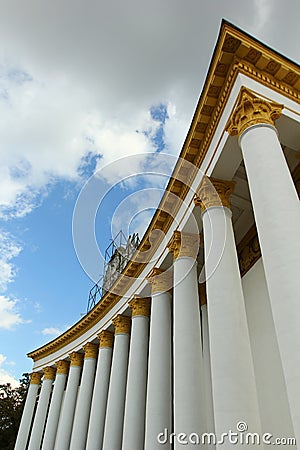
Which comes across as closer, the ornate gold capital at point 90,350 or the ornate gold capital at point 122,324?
the ornate gold capital at point 122,324

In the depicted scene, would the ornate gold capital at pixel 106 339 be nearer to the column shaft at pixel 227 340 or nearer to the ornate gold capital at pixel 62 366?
the ornate gold capital at pixel 62 366

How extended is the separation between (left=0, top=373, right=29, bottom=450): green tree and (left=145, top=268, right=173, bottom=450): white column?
139 ft

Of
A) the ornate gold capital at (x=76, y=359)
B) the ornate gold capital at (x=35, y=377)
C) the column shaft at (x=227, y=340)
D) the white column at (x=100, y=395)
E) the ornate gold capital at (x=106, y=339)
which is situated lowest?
the column shaft at (x=227, y=340)

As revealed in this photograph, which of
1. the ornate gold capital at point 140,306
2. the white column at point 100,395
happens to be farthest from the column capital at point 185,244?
the white column at point 100,395

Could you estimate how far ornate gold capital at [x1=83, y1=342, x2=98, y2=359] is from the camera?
26375mm

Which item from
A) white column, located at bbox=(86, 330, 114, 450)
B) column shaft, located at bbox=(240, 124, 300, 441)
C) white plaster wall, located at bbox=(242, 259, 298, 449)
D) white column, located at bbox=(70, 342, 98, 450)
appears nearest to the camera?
column shaft, located at bbox=(240, 124, 300, 441)

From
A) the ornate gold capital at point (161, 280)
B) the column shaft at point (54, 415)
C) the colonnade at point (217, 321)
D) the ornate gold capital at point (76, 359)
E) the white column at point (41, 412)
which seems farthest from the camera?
the white column at point (41, 412)

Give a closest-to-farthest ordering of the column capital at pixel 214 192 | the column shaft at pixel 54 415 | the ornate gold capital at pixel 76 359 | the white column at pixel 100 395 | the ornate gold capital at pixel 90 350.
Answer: the column capital at pixel 214 192, the white column at pixel 100 395, the ornate gold capital at pixel 90 350, the column shaft at pixel 54 415, the ornate gold capital at pixel 76 359

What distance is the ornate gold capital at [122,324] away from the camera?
21.5 m

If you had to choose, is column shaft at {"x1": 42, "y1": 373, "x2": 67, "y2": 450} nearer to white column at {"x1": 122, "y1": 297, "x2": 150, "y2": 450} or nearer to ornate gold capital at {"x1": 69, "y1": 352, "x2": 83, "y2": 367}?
ornate gold capital at {"x1": 69, "y1": 352, "x2": 83, "y2": 367}

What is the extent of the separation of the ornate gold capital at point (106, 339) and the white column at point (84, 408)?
280 cm

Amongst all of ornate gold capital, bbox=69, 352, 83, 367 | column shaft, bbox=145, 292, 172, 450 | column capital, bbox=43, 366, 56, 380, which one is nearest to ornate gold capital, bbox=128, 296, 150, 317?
column shaft, bbox=145, 292, 172, 450

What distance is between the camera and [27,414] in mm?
33406

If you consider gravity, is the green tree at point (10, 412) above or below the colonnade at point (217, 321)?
above
